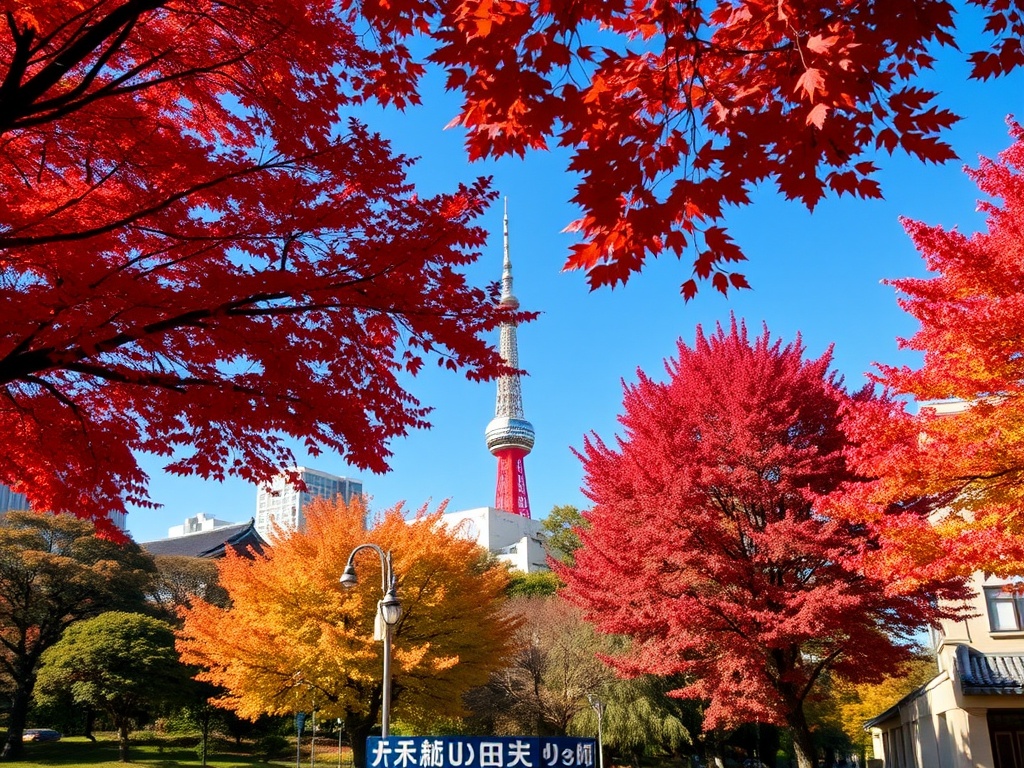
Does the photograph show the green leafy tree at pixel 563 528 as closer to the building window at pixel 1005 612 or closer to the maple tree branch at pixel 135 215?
the building window at pixel 1005 612

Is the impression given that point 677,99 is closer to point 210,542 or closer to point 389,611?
point 389,611

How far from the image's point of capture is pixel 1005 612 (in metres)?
19.7

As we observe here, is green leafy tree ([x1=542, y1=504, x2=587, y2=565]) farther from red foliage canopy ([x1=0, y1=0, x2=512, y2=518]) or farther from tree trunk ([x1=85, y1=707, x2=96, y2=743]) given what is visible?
red foliage canopy ([x1=0, y1=0, x2=512, y2=518])

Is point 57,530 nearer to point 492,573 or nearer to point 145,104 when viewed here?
point 492,573

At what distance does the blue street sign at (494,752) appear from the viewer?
28.1 feet

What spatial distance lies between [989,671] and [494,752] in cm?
1465

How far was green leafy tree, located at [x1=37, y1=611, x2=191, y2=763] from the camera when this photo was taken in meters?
29.1

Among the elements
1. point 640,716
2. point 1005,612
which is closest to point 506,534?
point 640,716

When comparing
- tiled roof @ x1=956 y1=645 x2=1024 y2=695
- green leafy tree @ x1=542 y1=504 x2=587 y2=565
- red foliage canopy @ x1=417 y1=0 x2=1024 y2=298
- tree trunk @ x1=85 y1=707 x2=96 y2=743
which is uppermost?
green leafy tree @ x1=542 y1=504 x2=587 y2=565

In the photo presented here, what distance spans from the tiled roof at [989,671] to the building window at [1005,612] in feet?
2.63

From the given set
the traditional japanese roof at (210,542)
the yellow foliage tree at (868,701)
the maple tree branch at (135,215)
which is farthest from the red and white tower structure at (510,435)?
the maple tree branch at (135,215)

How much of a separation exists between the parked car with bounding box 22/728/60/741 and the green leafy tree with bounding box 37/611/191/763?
9182 mm

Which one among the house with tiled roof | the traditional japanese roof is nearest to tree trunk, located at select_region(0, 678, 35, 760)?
the traditional japanese roof

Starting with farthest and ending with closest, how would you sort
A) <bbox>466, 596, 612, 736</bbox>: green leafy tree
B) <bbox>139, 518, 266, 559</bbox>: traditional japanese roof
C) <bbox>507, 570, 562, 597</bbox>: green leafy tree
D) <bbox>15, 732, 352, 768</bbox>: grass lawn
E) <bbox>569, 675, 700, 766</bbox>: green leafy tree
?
<bbox>139, 518, 266, 559</bbox>: traditional japanese roof
<bbox>507, 570, 562, 597</bbox>: green leafy tree
<bbox>15, 732, 352, 768</bbox>: grass lawn
<bbox>466, 596, 612, 736</bbox>: green leafy tree
<bbox>569, 675, 700, 766</bbox>: green leafy tree
